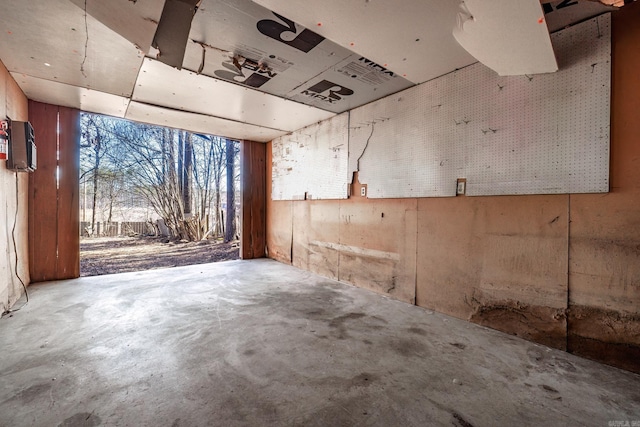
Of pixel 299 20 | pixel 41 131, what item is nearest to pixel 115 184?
pixel 41 131

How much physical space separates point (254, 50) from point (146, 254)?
5740 mm

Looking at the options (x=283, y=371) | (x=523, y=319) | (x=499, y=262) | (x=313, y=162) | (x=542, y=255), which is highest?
(x=313, y=162)

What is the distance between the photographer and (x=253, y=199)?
19.4ft

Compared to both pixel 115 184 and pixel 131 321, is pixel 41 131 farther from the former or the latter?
pixel 115 184

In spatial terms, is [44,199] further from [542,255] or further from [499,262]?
[542,255]

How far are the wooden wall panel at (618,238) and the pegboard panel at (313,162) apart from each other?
2.66m

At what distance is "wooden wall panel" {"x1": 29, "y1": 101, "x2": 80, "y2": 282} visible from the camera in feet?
12.3

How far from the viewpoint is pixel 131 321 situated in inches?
101

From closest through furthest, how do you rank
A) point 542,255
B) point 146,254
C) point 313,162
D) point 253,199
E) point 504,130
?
point 542,255 < point 504,130 < point 313,162 < point 253,199 < point 146,254

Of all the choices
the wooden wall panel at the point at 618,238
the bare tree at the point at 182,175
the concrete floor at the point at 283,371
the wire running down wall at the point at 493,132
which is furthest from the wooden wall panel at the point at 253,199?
the wooden wall panel at the point at 618,238

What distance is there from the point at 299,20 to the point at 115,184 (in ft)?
40.4

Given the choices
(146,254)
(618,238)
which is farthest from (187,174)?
(618,238)

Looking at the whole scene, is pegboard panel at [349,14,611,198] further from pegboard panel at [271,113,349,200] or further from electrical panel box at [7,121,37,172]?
electrical panel box at [7,121,37,172]

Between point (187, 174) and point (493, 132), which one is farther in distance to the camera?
point (187, 174)
